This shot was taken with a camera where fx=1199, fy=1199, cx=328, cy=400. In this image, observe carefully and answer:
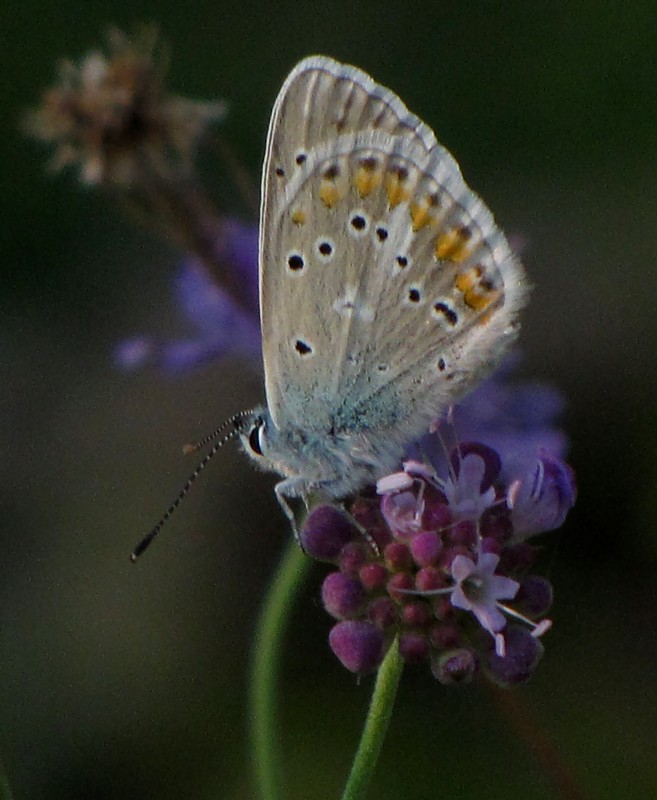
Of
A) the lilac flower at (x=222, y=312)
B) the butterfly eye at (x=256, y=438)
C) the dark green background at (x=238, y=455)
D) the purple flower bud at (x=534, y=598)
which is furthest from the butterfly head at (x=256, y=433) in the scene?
the dark green background at (x=238, y=455)

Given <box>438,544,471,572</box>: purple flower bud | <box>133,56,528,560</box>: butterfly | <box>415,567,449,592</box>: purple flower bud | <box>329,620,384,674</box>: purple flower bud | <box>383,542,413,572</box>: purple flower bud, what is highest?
<box>133,56,528,560</box>: butterfly

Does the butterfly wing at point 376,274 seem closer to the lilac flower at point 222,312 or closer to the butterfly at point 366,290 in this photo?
the butterfly at point 366,290

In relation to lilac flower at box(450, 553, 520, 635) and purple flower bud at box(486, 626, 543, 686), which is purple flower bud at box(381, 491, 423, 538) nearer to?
lilac flower at box(450, 553, 520, 635)

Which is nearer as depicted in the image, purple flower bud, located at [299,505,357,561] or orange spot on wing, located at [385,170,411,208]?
purple flower bud, located at [299,505,357,561]

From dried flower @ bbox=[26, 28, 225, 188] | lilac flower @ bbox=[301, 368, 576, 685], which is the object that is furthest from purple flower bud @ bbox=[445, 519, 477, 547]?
dried flower @ bbox=[26, 28, 225, 188]

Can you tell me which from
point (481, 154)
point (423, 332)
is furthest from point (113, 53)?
point (481, 154)

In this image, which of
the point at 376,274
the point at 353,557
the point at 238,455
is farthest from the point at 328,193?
the point at 238,455
